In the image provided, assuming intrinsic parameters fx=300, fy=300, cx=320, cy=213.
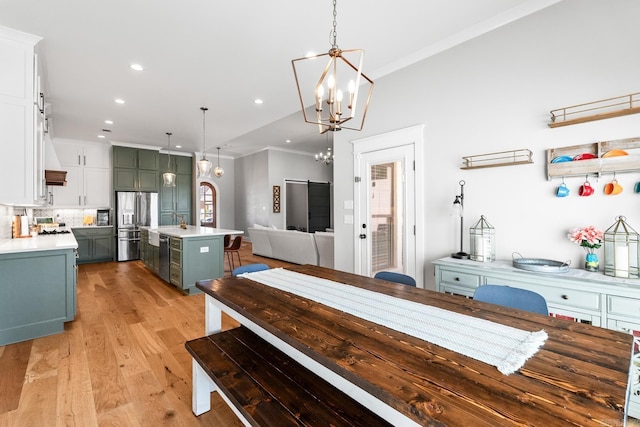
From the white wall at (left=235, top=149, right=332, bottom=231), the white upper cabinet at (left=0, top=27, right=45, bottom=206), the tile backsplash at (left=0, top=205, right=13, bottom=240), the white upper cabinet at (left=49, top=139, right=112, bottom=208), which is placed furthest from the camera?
the white wall at (left=235, top=149, right=332, bottom=231)

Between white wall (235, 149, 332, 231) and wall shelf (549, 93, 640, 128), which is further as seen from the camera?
white wall (235, 149, 332, 231)

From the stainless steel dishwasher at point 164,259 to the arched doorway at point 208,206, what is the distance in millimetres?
4850

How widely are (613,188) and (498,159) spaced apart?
0.80 m

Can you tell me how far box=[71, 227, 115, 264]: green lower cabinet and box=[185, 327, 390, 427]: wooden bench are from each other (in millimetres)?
6581

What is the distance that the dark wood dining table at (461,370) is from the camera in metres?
0.73

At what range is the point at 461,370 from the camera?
910 mm

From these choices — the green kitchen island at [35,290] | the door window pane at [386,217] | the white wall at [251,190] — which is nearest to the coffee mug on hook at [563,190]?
the door window pane at [386,217]

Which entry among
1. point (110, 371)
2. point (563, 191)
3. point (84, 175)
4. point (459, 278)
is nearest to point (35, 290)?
point (110, 371)

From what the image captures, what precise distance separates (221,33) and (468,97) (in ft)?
8.01

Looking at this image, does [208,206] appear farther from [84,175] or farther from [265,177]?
[84,175]

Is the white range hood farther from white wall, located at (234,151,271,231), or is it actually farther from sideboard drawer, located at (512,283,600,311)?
sideboard drawer, located at (512,283,600,311)

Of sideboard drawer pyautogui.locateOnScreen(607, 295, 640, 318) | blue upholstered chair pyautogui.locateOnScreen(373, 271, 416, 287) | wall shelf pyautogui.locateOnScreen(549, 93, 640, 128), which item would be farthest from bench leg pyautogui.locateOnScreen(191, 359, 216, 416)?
wall shelf pyautogui.locateOnScreen(549, 93, 640, 128)

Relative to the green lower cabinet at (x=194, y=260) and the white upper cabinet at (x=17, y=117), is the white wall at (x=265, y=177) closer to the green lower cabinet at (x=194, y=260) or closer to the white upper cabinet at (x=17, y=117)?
the green lower cabinet at (x=194, y=260)

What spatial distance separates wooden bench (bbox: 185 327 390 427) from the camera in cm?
115
